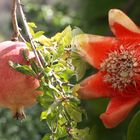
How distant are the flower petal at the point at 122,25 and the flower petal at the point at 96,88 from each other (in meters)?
0.11

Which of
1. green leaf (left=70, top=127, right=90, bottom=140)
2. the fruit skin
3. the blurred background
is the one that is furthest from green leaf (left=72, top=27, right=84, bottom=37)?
the blurred background

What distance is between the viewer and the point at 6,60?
135 centimetres

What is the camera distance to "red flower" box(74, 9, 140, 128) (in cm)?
138

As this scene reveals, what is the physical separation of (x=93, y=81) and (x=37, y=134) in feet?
3.62

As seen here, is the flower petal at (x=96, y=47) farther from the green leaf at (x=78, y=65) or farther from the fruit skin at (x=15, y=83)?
the fruit skin at (x=15, y=83)

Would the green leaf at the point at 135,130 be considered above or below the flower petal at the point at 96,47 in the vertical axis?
below

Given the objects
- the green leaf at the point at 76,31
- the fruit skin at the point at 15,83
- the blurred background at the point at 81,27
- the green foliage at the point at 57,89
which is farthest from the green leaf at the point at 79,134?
the blurred background at the point at 81,27

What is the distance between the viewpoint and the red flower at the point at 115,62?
4.53 feet

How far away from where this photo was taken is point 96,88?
55.3 inches

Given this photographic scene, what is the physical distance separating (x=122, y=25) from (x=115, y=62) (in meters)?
0.09

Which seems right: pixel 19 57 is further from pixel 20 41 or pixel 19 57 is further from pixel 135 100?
pixel 135 100

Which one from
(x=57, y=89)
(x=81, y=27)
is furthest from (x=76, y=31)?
(x=81, y=27)

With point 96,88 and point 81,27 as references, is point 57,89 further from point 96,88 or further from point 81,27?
point 81,27

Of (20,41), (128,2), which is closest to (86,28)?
(128,2)
